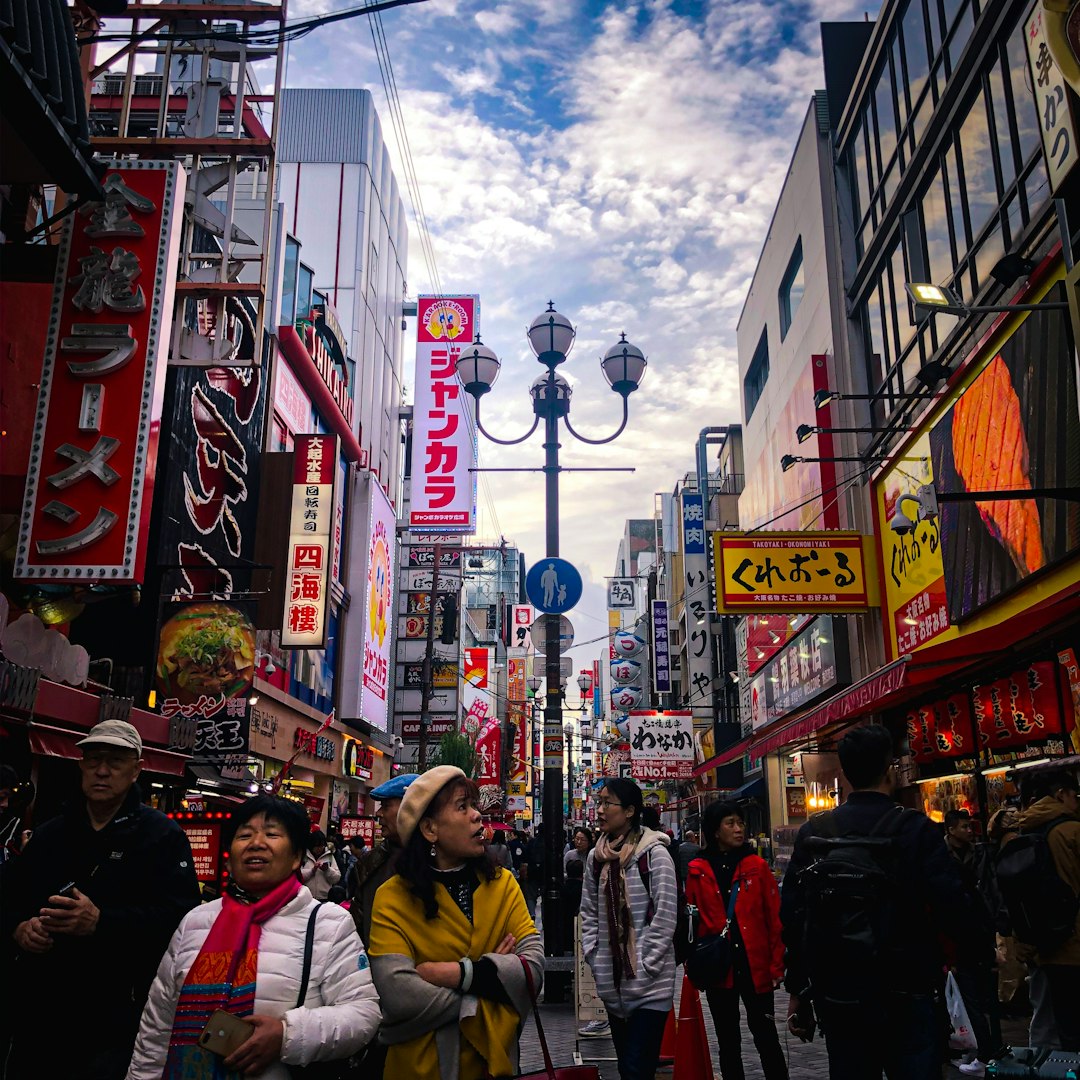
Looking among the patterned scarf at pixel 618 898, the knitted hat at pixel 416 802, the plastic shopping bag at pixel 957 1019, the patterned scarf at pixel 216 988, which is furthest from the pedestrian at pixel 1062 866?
the patterned scarf at pixel 216 988

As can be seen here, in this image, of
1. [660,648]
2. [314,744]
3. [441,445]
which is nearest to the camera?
[314,744]

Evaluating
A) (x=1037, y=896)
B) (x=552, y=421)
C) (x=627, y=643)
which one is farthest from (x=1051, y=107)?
(x=627, y=643)

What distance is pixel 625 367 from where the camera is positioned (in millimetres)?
12805

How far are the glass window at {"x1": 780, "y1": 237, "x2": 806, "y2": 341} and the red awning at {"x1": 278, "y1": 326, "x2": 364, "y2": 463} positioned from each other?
13.3 metres

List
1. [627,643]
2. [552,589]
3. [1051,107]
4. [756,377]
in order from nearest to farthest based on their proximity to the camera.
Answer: [1051,107]
[552,589]
[756,377]
[627,643]

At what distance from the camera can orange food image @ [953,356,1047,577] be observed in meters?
11.4

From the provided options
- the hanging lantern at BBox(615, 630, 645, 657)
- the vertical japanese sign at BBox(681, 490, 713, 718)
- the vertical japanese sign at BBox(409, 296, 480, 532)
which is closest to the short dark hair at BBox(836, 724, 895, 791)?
the vertical japanese sign at BBox(681, 490, 713, 718)

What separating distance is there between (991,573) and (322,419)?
79.6ft

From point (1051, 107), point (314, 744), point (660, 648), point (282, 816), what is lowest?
point (282, 816)

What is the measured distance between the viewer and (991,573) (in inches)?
489

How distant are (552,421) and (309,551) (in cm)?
1172

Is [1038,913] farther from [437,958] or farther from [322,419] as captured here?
[322,419]

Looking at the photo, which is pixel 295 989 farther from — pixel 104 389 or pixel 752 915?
pixel 104 389

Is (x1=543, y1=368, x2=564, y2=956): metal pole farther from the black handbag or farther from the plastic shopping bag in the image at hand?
the black handbag
